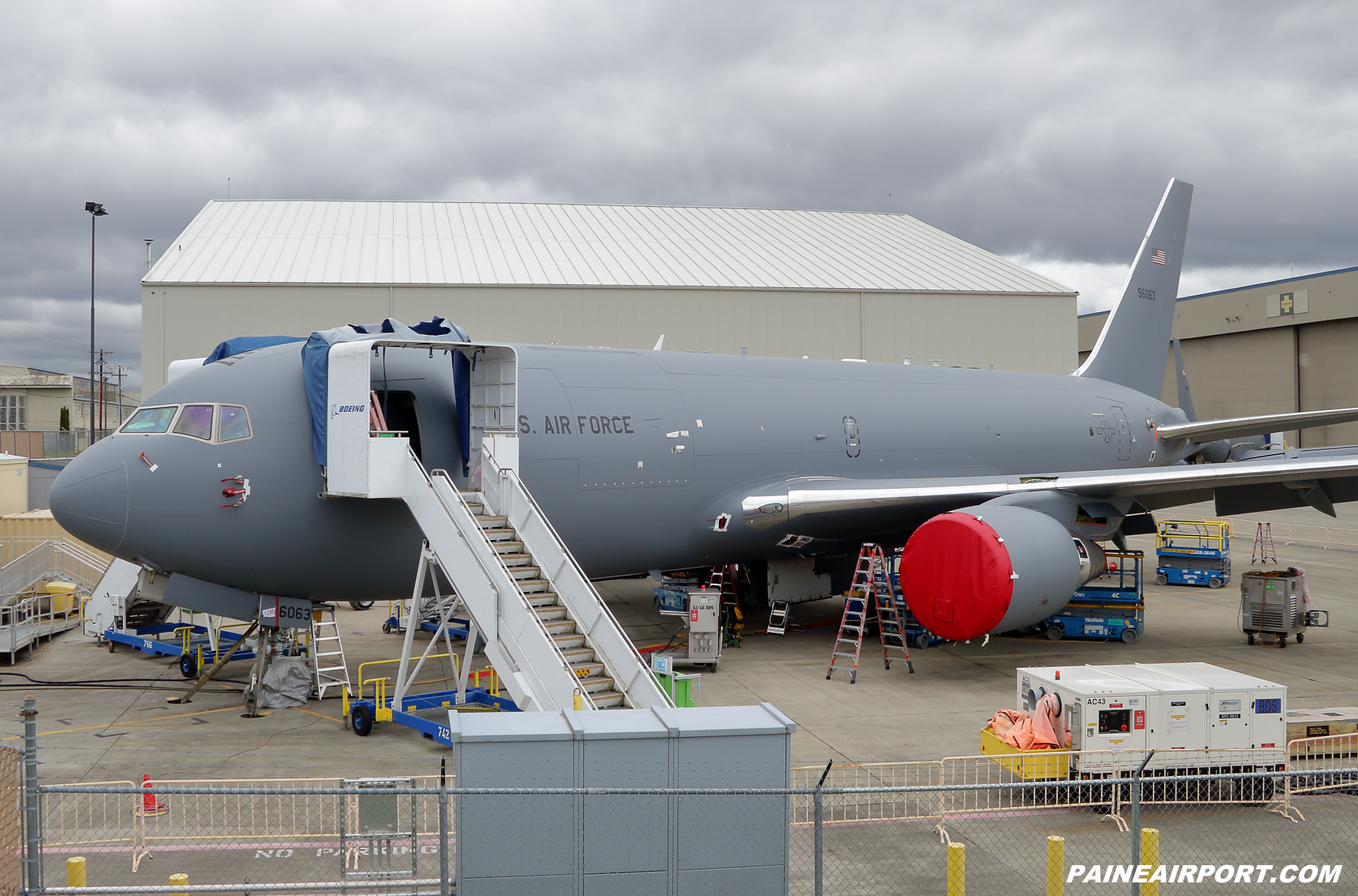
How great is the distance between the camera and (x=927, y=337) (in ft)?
112

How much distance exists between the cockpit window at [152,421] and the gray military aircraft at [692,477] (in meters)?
0.02

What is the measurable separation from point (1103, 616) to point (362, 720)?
12.7m

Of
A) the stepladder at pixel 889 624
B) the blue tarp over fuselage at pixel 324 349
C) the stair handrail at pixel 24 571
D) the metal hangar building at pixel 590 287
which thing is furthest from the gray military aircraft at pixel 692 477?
the metal hangar building at pixel 590 287

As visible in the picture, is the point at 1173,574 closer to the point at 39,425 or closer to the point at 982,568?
the point at 982,568

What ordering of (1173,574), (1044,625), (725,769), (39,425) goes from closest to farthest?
(725,769) → (1044,625) → (1173,574) → (39,425)

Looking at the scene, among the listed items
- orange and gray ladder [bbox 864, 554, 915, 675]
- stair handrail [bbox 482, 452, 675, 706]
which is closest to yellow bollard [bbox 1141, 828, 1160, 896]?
stair handrail [bbox 482, 452, 675, 706]

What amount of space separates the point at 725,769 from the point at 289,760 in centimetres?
628

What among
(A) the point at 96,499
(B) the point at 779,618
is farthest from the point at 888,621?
(A) the point at 96,499

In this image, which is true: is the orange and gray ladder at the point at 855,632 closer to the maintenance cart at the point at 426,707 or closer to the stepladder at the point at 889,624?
the stepladder at the point at 889,624

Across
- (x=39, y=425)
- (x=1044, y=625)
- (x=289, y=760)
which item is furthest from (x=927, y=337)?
(x=39, y=425)

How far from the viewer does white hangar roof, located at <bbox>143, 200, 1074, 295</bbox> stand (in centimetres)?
3150

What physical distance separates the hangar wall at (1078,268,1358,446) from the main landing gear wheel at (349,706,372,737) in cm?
4845

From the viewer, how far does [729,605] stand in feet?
65.1
